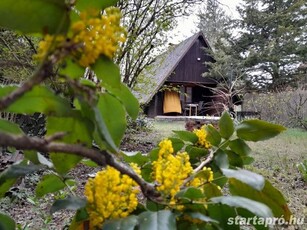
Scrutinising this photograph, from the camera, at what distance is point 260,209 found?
0.36 metres

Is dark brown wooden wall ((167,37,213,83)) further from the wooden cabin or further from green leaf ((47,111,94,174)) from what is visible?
green leaf ((47,111,94,174))

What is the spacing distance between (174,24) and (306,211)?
3.64 metres


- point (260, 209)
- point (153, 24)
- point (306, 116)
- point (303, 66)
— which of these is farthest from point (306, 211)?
point (303, 66)

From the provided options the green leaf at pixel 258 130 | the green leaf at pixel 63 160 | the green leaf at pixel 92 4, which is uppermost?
the green leaf at pixel 92 4

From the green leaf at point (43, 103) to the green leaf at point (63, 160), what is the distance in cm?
11

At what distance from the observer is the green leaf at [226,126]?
0.60 m

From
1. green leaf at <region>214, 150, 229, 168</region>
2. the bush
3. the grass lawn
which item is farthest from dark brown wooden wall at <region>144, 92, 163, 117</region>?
green leaf at <region>214, 150, 229, 168</region>

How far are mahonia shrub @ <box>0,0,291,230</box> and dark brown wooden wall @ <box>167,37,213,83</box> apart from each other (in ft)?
44.6

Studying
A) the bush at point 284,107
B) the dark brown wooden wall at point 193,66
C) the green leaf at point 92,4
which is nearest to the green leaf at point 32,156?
the green leaf at point 92,4

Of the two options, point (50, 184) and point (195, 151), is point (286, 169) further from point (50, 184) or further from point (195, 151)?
point (50, 184)

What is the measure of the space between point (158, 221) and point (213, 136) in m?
0.28

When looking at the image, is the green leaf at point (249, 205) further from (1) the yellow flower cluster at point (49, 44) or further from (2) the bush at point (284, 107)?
(2) the bush at point (284, 107)

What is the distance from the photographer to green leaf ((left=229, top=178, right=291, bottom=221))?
0.49 meters

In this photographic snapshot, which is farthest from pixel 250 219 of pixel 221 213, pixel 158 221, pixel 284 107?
pixel 284 107
